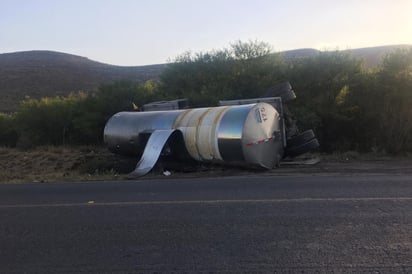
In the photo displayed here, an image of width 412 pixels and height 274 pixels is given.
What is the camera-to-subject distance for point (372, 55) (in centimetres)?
9081

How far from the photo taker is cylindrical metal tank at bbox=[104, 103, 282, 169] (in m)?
13.9

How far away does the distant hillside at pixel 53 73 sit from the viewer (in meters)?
69.3

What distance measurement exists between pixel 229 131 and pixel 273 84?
34.0ft

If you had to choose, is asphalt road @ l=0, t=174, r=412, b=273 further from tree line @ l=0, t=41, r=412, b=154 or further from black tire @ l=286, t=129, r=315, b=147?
tree line @ l=0, t=41, r=412, b=154

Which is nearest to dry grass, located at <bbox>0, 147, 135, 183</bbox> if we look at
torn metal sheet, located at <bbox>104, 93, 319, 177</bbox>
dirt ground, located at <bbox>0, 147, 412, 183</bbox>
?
dirt ground, located at <bbox>0, 147, 412, 183</bbox>

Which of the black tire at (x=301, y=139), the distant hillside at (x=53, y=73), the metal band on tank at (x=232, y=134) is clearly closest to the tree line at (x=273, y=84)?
the black tire at (x=301, y=139)

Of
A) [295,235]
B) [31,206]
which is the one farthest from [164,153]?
[295,235]

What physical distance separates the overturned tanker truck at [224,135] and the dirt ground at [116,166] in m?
0.39

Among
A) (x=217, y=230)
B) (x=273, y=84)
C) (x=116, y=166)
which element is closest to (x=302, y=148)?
(x=116, y=166)

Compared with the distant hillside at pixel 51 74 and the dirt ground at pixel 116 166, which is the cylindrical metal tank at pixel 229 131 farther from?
the distant hillside at pixel 51 74

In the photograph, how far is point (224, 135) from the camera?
14.2 metres

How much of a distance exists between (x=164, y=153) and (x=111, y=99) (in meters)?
14.1

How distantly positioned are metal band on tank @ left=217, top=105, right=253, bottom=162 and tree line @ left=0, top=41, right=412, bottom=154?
6.94m

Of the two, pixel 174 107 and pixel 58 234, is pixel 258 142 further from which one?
pixel 58 234
